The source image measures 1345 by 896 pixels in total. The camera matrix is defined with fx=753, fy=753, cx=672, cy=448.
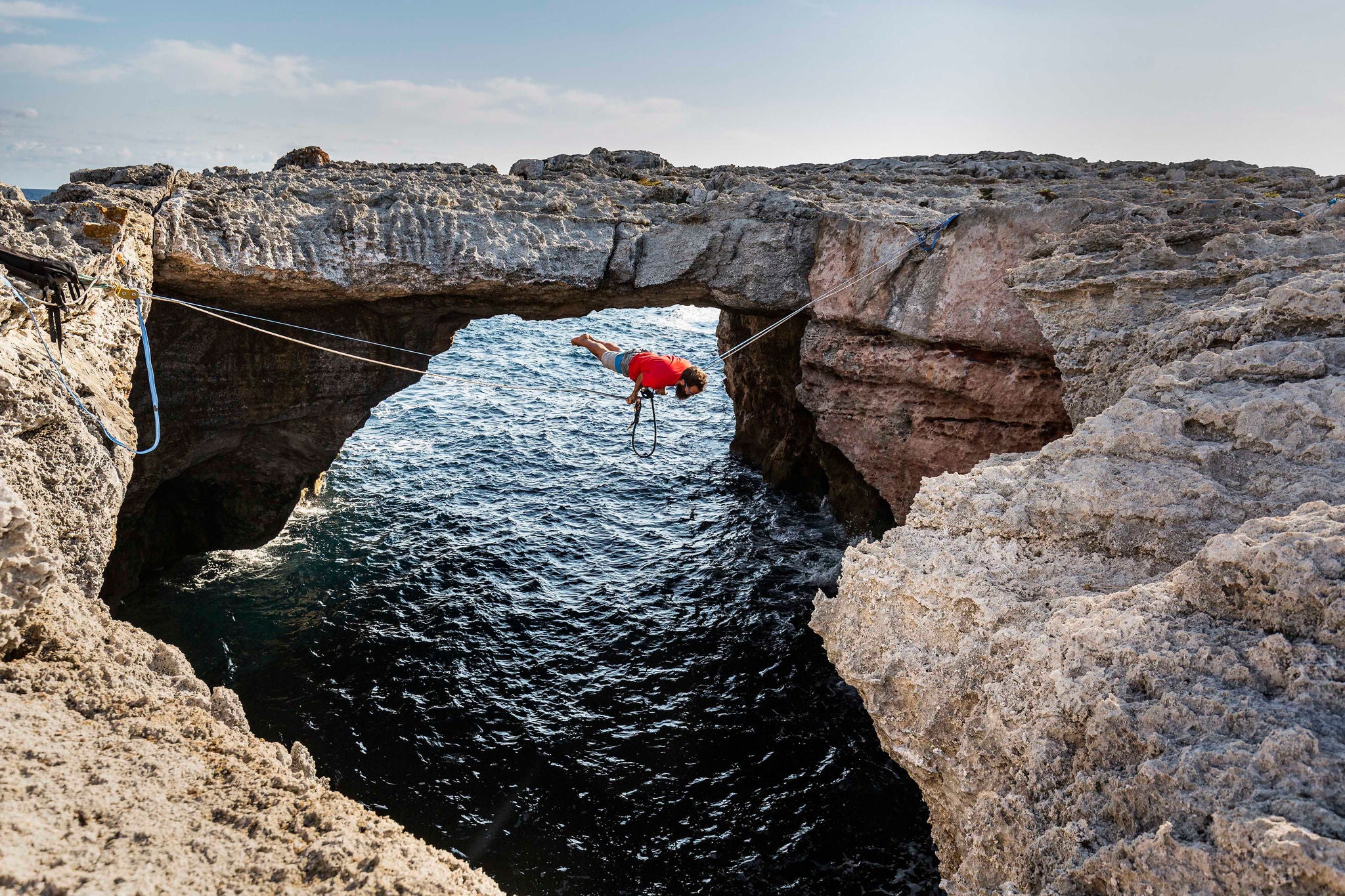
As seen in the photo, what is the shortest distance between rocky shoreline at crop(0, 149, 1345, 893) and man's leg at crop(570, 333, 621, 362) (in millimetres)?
679

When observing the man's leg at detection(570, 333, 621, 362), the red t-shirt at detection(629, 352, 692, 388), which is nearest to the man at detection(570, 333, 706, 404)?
the red t-shirt at detection(629, 352, 692, 388)

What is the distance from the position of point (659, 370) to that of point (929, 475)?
13.5 ft

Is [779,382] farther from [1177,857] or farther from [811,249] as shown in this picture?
[1177,857]

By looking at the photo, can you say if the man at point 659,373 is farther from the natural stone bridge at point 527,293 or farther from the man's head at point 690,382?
the natural stone bridge at point 527,293

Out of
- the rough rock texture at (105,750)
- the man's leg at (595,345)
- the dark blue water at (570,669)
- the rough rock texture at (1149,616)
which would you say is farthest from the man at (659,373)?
the rough rock texture at (105,750)

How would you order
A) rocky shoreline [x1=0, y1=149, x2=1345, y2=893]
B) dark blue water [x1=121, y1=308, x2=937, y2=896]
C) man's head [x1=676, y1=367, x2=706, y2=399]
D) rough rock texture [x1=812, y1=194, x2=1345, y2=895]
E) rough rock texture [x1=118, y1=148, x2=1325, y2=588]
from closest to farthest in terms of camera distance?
rough rock texture [x1=812, y1=194, x2=1345, y2=895], rocky shoreline [x1=0, y1=149, x2=1345, y2=893], dark blue water [x1=121, y1=308, x2=937, y2=896], man's head [x1=676, y1=367, x2=706, y2=399], rough rock texture [x1=118, y1=148, x2=1325, y2=588]

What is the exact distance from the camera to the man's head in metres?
8.12

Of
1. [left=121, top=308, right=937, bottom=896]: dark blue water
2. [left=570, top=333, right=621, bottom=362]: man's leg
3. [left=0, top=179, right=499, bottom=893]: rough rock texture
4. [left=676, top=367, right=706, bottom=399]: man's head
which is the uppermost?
[left=570, top=333, right=621, bottom=362]: man's leg

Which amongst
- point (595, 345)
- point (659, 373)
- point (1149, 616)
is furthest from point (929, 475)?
point (1149, 616)

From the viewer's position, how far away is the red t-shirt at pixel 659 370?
850cm

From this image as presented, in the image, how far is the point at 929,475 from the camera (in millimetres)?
10133

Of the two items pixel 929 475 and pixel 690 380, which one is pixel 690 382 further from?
pixel 929 475

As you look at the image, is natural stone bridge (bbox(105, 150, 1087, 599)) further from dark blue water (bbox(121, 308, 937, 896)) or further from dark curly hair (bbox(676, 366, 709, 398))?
dark curly hair (bbox(676, 366, 709, 398))

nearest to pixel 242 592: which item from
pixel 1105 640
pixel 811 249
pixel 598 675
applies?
pixel 598 675
